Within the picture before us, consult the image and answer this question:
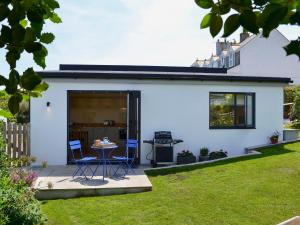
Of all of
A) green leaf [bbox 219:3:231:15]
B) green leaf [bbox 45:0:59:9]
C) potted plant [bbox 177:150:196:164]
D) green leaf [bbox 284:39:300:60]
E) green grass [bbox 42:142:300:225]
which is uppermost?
green leaf [bbox 45:0:59:9]

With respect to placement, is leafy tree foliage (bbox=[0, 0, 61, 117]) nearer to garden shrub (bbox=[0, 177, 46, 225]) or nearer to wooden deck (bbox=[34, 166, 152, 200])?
garden shrub (bbox=[0, 177, 46, 225])

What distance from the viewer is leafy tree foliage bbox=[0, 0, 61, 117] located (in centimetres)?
108

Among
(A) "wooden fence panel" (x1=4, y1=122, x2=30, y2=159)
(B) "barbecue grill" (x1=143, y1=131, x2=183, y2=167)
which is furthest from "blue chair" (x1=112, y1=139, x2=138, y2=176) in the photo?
(A) "wooden fence panel" (x1=4, y1=122, x2=30, y2=159)

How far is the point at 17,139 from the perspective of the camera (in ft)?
39.5

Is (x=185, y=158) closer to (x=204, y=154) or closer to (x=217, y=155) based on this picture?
(x=204, y=154)

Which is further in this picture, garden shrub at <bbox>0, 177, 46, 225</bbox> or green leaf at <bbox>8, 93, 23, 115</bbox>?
garden shrub at <bbox>0, 177, 46, 225</bbox>

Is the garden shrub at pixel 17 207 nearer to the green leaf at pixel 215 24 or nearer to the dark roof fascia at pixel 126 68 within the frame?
the green leaf at pixel 215 24

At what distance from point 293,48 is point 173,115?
39.9ft

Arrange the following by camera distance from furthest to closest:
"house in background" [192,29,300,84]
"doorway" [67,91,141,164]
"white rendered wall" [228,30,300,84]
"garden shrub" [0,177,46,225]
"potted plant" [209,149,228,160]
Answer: "white rendered wall" [228,30,300,84] < "house in background" [192,29,300,84] < "potted plant" [209,149,228,160] < "doorway" [67,91,141,164] < "garden shrub" [0,177,46,225]

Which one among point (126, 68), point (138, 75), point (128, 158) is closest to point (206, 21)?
point (128, 158)

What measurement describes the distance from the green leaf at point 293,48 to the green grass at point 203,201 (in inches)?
236

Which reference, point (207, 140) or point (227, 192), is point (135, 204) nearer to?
point (227, 192)

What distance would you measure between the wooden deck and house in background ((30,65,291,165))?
8.29 feet

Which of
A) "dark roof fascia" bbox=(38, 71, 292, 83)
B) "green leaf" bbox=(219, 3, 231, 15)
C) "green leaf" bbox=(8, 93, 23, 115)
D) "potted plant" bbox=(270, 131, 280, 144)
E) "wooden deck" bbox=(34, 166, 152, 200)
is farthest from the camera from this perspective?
"potted plant" bbox=(270, 131, 280, 144)
